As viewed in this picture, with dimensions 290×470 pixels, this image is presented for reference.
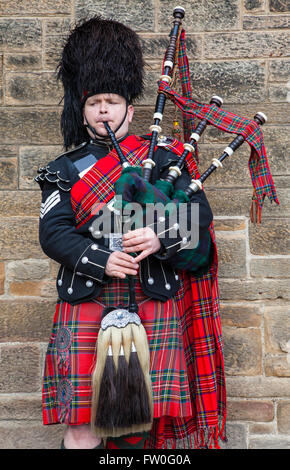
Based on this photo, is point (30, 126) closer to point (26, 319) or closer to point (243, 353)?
point (26, 319)

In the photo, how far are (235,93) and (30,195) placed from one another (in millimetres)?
1219

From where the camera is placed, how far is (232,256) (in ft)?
9.76

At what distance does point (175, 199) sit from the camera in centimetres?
218

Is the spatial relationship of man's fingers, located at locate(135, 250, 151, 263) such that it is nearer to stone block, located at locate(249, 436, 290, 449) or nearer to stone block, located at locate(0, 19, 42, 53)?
stone block, located at locate(249, 436, 290, 449)

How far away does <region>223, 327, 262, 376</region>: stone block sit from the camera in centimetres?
296

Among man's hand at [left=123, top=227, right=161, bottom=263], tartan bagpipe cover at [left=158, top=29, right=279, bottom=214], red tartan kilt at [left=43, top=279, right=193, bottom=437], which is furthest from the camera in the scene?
tartan bagpipe cover at [left=158, top=29, right=279, bottom=214]

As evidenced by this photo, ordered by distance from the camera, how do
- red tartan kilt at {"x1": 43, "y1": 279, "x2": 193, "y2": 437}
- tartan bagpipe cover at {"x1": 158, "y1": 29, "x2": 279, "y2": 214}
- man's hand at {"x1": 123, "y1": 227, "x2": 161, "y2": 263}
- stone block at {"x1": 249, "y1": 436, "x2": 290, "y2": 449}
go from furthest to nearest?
1. stone block at {"x1": 249, "y1": 436, "x2": 290, "y2": 449}
2. tartan bagpipe cover at {"x1": 158, "y1": 29, "x2": 279, "y2": 214}
3. red tartan kilt at {"x1": 43, "y1": 279, "x2": 193, "y2": 437}
4. man's hand at {"x1": 123, "y1": 227, "x2": 161, "y2": 263}

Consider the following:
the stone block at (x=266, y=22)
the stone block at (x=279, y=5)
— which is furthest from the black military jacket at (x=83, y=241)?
the stone block at (x=279, y=5)

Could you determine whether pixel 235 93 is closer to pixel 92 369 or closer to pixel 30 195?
pixel 30 195

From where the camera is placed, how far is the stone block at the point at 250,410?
294 cm

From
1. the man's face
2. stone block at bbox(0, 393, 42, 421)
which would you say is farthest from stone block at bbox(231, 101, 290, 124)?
stone block at bbox(0, 393, 42, 421)

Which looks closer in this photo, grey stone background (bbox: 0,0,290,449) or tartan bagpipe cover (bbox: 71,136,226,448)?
tartan bagpipe cover (bbox: 71,136,226,448)

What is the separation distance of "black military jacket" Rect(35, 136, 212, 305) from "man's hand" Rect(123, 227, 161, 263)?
5 centimetres
